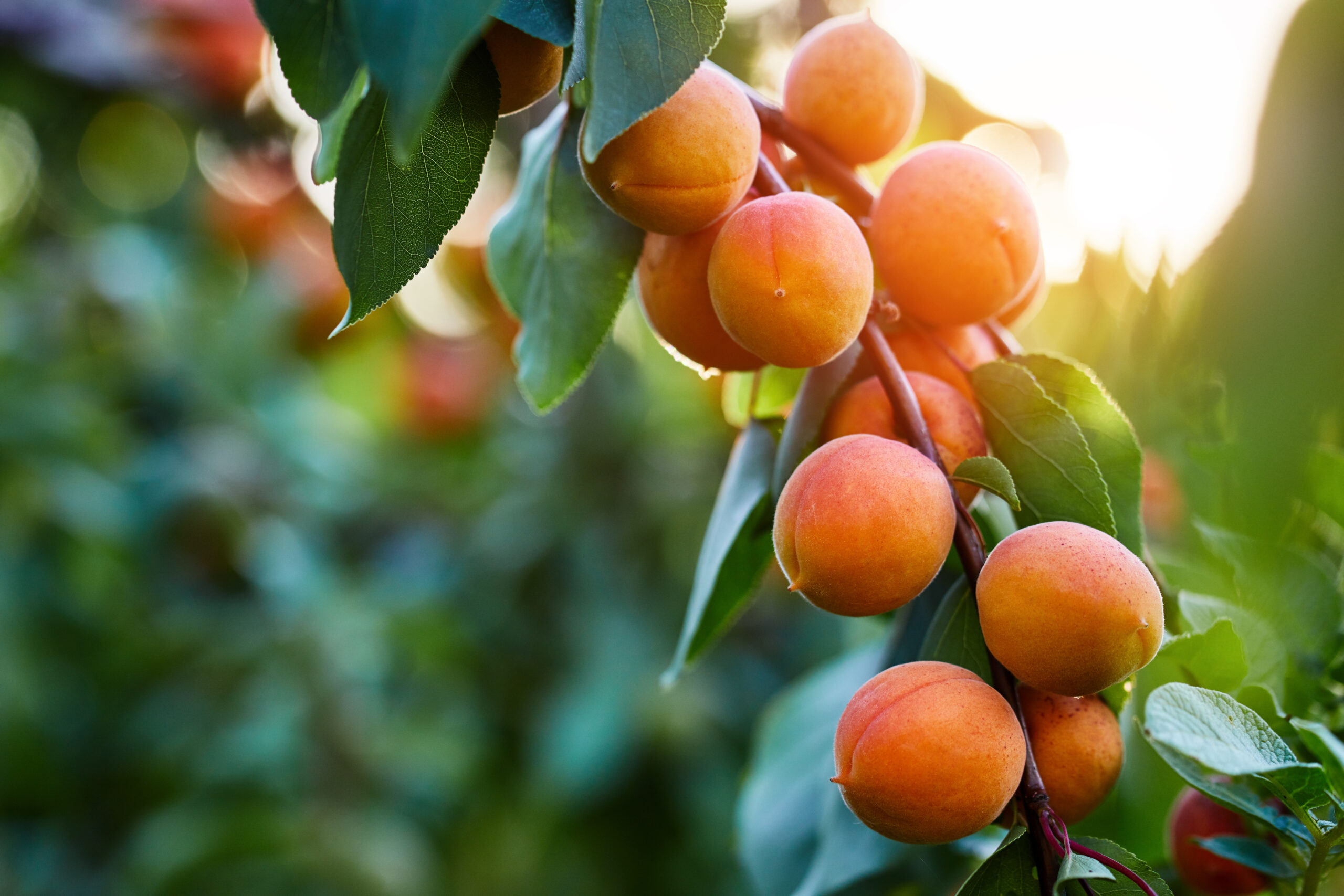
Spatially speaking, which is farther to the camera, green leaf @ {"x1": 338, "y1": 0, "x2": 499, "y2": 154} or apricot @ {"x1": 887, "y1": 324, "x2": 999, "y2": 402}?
apricot @ {"x1": 887, "y1": 324, "x2": 999, "y2": 402}

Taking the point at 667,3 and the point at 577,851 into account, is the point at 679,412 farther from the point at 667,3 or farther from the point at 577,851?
the point at 667,3

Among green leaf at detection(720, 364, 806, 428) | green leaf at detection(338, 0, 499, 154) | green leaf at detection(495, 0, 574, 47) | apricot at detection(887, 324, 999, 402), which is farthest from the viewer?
green leaf at detection(720, 364, 806, 428)

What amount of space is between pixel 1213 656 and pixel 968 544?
0.14 meters

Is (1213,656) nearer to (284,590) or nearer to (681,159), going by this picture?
(681,159)

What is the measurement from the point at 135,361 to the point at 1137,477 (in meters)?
1.86

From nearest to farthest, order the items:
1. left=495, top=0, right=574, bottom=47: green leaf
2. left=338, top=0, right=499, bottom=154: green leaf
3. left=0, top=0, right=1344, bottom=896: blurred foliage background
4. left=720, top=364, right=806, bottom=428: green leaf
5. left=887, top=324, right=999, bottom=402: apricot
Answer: left=338, top=0, right=499, bottom=154: green leaf, left=495, top=0, right=574, bottom=47: green leaf, left=887, top=324, right=999, bottom=402: apricot, left=720, top=364, right=806, bottom=428: green leaf, left=0, top=0, right=1344, bottom=896: blurred foliage background

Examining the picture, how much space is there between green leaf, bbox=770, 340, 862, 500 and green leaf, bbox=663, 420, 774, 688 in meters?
0.04

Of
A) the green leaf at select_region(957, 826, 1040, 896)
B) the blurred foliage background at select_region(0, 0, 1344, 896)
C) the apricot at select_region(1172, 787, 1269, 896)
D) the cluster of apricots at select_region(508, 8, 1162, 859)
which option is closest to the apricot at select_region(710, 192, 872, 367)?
the cluster of apricots at select_region(508, 8, 1162, 859)

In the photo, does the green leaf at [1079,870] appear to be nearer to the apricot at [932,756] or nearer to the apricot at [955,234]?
the apricot at [932,756]

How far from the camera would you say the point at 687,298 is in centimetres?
47

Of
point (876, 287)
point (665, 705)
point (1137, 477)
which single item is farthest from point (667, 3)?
point (665, 705)

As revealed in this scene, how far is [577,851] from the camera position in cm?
168

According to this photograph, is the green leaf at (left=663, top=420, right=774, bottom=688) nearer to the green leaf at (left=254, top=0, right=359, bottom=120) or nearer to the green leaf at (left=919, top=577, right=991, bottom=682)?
the green leaf at (left=919, top=577, right=991, bottom=682)

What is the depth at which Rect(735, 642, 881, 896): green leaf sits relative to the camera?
68cm
